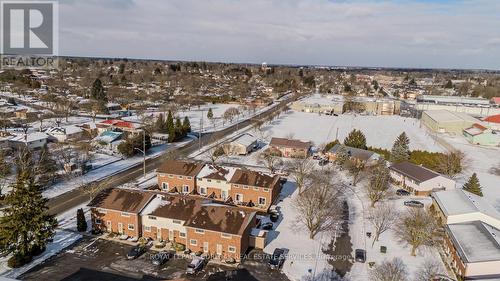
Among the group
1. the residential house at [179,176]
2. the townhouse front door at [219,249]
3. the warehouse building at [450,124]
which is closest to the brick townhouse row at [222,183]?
the residential house at [179,176]

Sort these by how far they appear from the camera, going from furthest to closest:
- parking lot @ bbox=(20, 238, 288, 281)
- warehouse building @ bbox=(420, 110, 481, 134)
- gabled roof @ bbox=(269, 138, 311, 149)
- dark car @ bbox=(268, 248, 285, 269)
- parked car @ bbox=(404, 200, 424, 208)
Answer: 1. warehouse building @ bbox=(420, 110, 481, 134)
2. gabled roof @ bbox=(269, 138, 311, 149)
3. parked car @ bbox=(404, 200, 424, 208)
4. dark car @ bbox=(268, 248, 285, 269)
5. parking lot @ bbox=(20, 238, 288, 281)

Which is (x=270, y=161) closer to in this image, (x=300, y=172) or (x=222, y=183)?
(x=300, y=172)

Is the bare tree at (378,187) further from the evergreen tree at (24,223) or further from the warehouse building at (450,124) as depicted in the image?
the warehouse building at (450,124)

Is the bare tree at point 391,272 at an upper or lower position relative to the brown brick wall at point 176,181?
lower

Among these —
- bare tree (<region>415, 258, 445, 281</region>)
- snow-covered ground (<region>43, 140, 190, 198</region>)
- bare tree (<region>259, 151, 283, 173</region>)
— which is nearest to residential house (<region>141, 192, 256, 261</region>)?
bare tree (<region>415, 258, 445, 281</region>)

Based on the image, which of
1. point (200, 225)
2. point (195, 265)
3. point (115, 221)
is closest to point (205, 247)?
point (200, 225)

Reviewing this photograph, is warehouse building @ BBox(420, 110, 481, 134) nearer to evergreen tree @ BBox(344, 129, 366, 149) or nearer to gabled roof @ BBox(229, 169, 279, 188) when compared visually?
evergreen tree @ BBox(344, 129, 366, 149)
